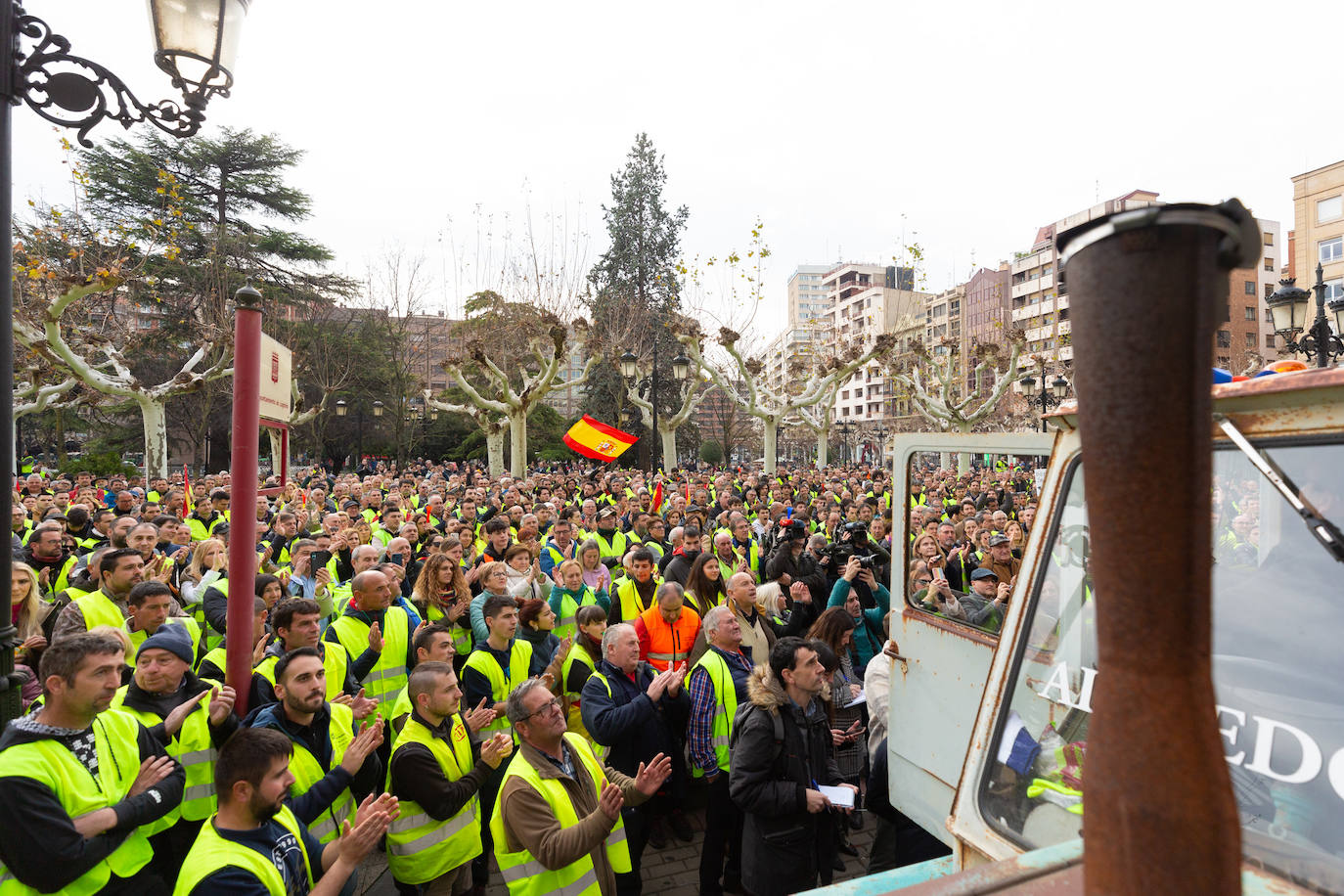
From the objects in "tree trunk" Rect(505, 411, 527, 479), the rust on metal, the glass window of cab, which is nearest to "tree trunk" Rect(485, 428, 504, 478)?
"tree trunk" Rect(505, 411, 527, 479)

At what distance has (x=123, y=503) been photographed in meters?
9.98

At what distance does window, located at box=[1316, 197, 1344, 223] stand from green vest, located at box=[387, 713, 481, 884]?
49.3 metres

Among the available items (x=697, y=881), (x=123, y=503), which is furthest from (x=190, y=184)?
(x=697, y=881)

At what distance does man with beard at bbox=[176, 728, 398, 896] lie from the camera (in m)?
2.60

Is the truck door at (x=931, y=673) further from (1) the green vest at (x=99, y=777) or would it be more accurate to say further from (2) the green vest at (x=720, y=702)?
(1) the green vest at (x=99, y=777)

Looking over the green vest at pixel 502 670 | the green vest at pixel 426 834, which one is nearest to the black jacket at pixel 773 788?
the green vest at pixel 426 834

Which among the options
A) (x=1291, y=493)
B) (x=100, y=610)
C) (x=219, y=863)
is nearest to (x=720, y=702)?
(x=219, y=863)

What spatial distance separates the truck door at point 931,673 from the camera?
3.14 m

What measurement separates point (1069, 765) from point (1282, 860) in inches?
20.7

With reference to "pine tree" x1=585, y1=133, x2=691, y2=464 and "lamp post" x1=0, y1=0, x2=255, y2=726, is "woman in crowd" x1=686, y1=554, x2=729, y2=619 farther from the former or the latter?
"pine tree" x1=585, y1=133, x2=691, y2=464

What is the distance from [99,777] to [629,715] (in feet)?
7.96

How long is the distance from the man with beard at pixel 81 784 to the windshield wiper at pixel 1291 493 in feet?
12.6

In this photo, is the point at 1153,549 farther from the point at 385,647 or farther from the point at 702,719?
the point at 385,647

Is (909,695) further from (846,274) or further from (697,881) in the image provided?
(846,274)
